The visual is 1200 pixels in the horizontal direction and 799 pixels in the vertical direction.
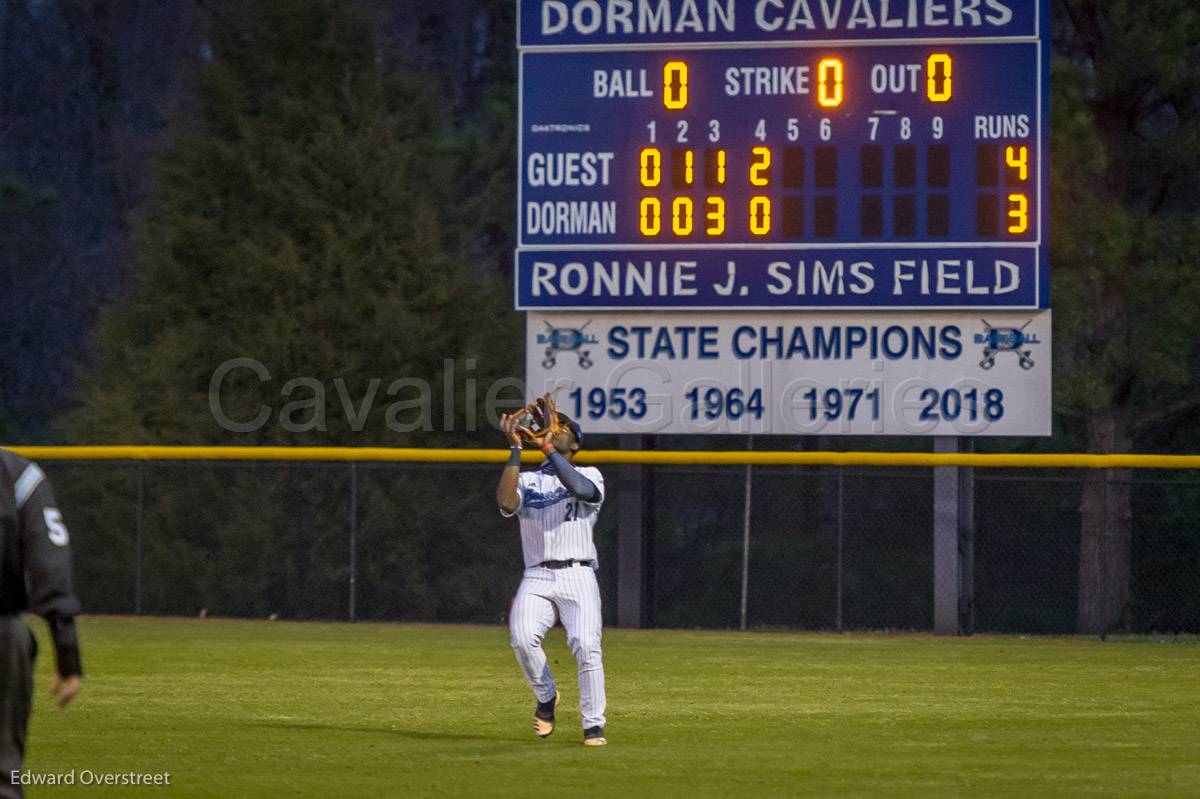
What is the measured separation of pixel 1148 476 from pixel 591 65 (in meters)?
11.4

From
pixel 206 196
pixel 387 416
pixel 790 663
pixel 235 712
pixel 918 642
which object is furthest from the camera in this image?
pixel 206 196

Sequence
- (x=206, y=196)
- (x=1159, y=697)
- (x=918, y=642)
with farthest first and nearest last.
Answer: (x=206, y=196), (x=918, y=642), (x=1159, y=697)

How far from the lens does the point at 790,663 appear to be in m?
16.0

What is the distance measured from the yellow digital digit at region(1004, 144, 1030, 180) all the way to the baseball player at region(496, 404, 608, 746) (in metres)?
8.82

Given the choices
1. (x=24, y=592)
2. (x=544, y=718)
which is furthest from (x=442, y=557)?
(x=24, y=592)

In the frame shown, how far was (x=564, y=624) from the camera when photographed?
33.7ft

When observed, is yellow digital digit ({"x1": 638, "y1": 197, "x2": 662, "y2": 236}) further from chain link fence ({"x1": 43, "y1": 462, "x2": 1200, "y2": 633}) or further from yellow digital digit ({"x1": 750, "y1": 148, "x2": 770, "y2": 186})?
chain link fence ({"x1": 43, "y1": 462, "x2": 1200, "y2": 633})

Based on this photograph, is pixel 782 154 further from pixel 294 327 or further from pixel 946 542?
pixel 294 327

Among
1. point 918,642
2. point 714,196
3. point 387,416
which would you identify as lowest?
point 918,642

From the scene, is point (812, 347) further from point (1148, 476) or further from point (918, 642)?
point (1148, 476)

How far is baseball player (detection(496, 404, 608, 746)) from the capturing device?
10.2 metres

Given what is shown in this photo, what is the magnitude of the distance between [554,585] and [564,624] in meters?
0.21

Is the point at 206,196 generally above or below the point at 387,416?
above

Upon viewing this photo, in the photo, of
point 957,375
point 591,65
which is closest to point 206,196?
point 591,65
